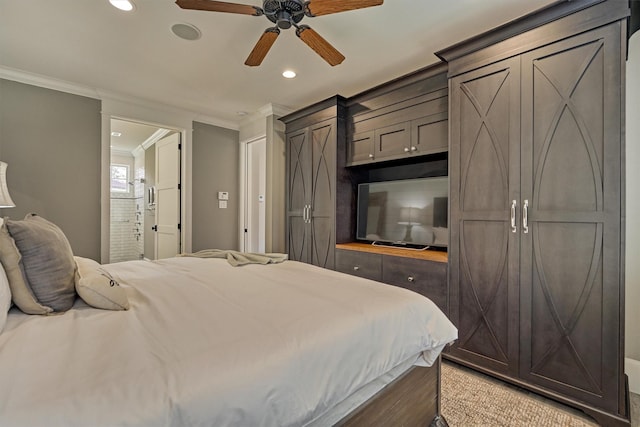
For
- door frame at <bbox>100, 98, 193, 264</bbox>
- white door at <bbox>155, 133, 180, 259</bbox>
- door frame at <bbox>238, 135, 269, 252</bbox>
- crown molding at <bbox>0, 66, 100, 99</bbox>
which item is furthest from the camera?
door frame at <bbox>238, 135, 269, 252</bbox>

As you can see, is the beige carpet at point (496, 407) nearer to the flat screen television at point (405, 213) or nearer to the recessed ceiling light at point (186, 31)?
the flat screen television at point (405, 213)

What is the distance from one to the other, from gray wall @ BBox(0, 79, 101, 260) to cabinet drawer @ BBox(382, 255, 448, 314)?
332 centimetres

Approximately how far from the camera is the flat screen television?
9.14 feet

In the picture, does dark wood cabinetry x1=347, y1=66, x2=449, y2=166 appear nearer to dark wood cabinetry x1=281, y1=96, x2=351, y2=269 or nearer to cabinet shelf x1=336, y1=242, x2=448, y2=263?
dark wood cabinetry x1=281, y1=96, x2=351, y2=269

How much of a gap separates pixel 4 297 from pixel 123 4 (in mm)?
1976

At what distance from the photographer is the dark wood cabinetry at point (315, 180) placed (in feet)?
11.0

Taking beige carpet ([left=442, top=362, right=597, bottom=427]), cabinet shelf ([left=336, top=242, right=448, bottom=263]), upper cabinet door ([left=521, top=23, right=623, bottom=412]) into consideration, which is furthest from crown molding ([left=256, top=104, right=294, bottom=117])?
beige carpet ([left=442, top=362, right=597, bottom=427])

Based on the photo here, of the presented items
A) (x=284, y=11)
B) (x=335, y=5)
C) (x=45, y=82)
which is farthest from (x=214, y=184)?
(x=335, y=5)

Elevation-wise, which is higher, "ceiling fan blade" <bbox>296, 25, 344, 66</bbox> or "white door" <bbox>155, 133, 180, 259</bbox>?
"ceiling fan blade" <bbox>296, 25, 344, 66</bbox>

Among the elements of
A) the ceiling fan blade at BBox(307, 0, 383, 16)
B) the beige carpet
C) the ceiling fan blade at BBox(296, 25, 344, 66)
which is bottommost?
the beige carpet

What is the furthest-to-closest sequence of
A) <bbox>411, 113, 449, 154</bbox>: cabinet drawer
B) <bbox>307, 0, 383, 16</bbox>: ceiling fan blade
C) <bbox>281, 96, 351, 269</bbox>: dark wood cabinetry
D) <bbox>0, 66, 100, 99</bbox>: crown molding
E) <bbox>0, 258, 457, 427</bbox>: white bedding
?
<bbox>281, 96, 351, 269</bbox>: dark wood cabinetry, <bbox>0, 66, 100, 99</bbox>: crown molding, <bbox>411, 113, 449, 154</bbox>: cabinet drawer, <bbox>307, 0, 383, 16</bbox>: ceiling fan blade, <bbox>0, 258, 457, 427</bbox>: white bedding

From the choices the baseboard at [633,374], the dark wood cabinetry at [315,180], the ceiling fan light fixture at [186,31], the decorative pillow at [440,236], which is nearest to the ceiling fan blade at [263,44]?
the ceiling fan light fixture at [186,31]

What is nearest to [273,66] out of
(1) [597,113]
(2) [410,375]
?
(1) [597,113]

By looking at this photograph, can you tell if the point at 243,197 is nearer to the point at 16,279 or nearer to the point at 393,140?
the point at 393,140
